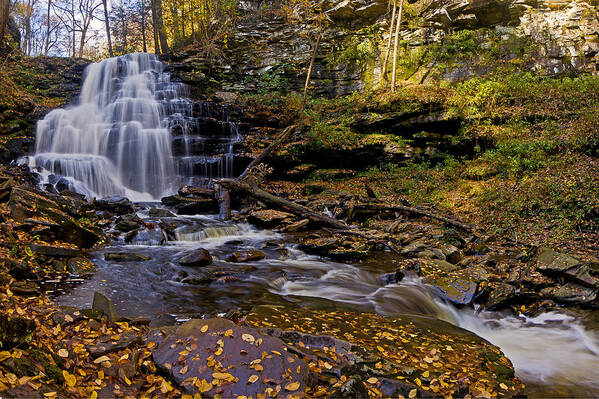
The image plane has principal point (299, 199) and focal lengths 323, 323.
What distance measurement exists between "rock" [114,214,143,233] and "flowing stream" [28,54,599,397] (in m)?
0.56

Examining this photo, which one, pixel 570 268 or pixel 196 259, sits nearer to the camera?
pixel 570 268

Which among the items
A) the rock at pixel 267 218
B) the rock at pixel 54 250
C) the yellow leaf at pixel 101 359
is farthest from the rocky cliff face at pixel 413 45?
the yellow leaf at pixel 101 359

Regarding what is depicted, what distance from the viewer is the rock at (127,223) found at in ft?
28.8

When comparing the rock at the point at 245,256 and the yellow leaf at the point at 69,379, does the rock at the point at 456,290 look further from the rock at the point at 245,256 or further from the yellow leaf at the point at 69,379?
the yellow leaf at the point at 69,379

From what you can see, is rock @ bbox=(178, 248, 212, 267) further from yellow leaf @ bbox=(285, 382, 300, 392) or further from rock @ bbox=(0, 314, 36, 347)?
yellow leaf @ bbox=(285, 382, 300, 392)

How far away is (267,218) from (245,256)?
2938 millimetres

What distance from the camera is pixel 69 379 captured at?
2.43 metres

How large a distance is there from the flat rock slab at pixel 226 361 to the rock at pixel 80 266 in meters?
3.33

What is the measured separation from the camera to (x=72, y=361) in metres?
2.67

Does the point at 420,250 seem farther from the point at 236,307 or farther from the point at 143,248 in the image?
the point at 143,248

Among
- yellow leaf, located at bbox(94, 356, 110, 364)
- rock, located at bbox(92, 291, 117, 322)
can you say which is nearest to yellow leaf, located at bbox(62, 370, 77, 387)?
yellow leaf, located at bbox(94, 356, 110, 364)

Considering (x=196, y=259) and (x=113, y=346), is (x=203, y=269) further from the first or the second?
(x=113, y=346)

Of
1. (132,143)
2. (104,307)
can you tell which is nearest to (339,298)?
(104,307)

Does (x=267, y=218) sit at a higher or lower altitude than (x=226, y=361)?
lower
